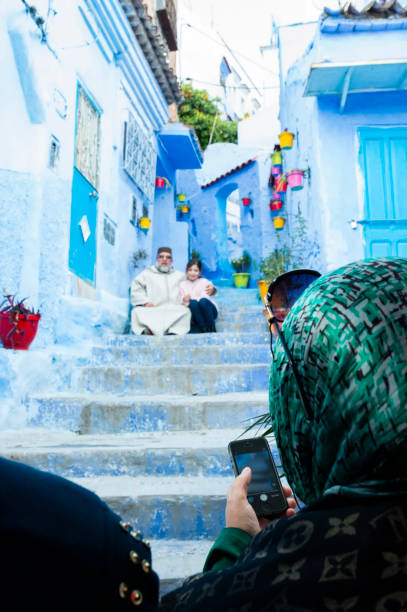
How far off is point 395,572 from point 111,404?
132 inches

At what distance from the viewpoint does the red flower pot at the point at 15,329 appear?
13.2 feet

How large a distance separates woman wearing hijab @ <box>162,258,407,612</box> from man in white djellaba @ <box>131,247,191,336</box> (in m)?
5.19

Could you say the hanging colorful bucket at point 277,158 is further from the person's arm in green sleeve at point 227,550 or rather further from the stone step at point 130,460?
the person's arm in green sleeve at point 227,550

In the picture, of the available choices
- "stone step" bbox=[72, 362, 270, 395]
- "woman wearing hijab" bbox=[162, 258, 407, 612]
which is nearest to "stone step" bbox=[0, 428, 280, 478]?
"stone step" bbox=[72, 362, 270, 395]

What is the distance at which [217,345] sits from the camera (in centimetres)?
529

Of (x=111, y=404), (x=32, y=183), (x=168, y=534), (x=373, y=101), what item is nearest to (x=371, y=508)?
(x=168, y=534)

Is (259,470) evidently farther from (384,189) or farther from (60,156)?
(384,189)

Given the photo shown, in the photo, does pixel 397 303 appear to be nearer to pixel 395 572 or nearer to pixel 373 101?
pixel 395 572

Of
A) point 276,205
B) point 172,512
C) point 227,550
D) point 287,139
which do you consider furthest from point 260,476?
point 276,205

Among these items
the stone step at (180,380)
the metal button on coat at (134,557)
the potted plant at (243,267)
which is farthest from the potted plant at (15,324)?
the potted plant at (243,267)

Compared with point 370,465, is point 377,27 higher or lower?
higher

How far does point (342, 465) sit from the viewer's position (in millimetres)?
869

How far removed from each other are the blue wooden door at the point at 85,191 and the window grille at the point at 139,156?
99cm

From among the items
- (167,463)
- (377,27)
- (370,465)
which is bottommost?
(167,463)
